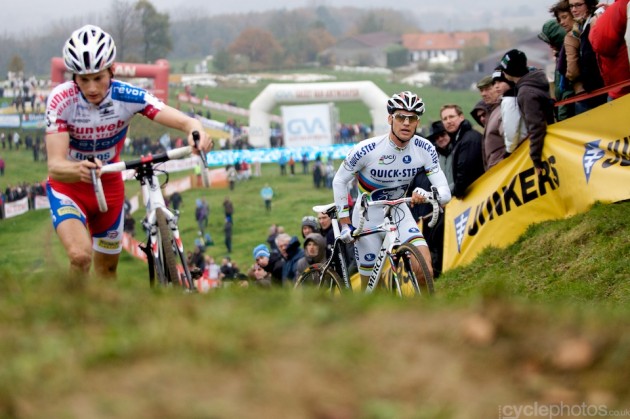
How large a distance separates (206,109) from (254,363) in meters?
86.0

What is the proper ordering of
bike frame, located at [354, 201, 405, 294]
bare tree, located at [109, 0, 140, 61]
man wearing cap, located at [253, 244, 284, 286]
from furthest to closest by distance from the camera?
bare tree, located at [109, 0, 140, 61] → man wearing cap, located at [253, 244, 284, 286] → bike frame, located at [354, 201, 405, 294]

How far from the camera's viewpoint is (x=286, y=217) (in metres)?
41.5

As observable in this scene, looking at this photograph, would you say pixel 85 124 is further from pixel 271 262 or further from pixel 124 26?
pixel 124 26

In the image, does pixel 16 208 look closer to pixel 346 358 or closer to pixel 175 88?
pixel 346 358

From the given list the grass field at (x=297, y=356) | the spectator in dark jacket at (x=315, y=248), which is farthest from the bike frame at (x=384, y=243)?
the grass field at (x=297, y=356)

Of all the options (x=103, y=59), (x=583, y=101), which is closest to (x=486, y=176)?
(x=583, y=101)

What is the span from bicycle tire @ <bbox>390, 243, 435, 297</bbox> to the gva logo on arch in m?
56.3

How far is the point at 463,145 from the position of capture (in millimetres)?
13414

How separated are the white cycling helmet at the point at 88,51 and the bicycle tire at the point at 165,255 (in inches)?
55.9

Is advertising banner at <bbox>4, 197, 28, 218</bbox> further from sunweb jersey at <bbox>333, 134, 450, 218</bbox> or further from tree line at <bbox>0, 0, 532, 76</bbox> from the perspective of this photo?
tree line at <bbox>0, 0, 532, 76</bbox>

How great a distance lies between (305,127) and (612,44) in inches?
2172

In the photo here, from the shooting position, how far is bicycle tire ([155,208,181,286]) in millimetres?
8383

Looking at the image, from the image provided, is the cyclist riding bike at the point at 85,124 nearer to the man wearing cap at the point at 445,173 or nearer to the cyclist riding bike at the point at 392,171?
the cyclist riding bike at the point at 392,171

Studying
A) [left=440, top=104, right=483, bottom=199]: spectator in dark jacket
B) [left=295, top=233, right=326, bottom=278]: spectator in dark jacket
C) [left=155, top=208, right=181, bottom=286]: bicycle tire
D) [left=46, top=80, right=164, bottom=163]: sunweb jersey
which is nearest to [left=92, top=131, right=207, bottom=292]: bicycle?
[left=155, top=208, right=181, bottom=286]: bicycle tire
